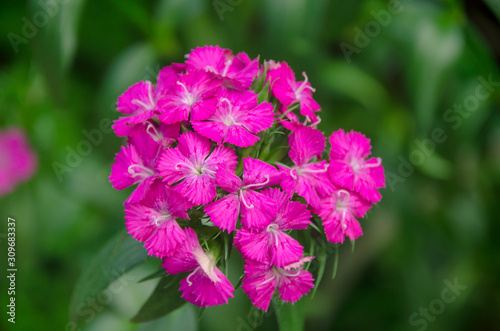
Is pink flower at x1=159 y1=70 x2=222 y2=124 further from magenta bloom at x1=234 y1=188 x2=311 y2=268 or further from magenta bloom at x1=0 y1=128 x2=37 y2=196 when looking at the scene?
magenta bloom at x1=0 y1=128 x2=37 y2=196

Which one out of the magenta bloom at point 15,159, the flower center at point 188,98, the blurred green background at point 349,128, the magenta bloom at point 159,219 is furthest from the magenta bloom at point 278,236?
the magenta bloom at point 15,159

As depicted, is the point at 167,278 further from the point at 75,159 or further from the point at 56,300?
the point at 56,300

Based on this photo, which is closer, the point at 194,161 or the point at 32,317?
the point at 194,161

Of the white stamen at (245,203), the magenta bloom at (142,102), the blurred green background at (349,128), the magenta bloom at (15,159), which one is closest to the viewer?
the white stamen at (245,203)

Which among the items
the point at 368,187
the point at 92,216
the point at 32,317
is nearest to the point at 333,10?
the point at 368,187

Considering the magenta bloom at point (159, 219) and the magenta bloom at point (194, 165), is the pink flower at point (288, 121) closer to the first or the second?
the magenta bloom at point (194, 165)

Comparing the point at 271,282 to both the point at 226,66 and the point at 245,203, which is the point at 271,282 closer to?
the point at 245,203
